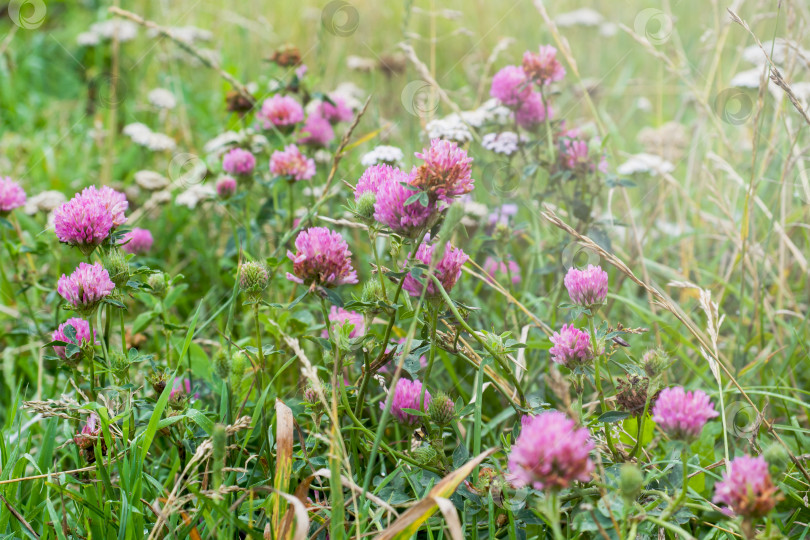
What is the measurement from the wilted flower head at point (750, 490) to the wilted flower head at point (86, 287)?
0.92 meters

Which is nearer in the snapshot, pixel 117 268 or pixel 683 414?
pixel 683 414

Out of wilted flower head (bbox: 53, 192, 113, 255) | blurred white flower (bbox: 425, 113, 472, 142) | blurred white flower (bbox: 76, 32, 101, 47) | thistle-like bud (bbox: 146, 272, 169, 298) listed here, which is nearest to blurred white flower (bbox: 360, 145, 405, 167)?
blurred white flower (bbox: 425, 113, 472, 142)

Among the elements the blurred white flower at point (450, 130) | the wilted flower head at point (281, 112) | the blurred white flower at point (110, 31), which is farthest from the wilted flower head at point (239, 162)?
the blurred white flower at point (110, 31)

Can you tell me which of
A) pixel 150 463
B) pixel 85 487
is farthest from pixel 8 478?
pixel 150 463

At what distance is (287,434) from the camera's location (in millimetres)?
1054

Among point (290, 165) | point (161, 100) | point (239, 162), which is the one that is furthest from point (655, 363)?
point (161, 100)

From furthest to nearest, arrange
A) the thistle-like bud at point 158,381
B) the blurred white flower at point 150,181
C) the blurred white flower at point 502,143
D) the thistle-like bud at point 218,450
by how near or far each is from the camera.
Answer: the blurred white flower at point 150,181 → the blurred white flower at point 502,143 → the thistle-like bud at point 158,381 → the thistle-like bud at point 218,450

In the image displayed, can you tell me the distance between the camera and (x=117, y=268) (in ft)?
3.72

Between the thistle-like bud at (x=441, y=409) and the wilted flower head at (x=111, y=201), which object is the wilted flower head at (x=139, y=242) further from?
the thistle-like bud at (x=441, y=409)

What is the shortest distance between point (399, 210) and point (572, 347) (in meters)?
0.35

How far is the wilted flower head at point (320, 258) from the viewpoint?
1.04 metres

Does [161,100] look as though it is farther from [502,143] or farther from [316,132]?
[502,143]

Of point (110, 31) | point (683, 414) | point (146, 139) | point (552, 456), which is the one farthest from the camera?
point (110, 31)

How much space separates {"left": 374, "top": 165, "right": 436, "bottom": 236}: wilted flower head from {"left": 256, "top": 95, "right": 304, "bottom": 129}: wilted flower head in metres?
0.94
